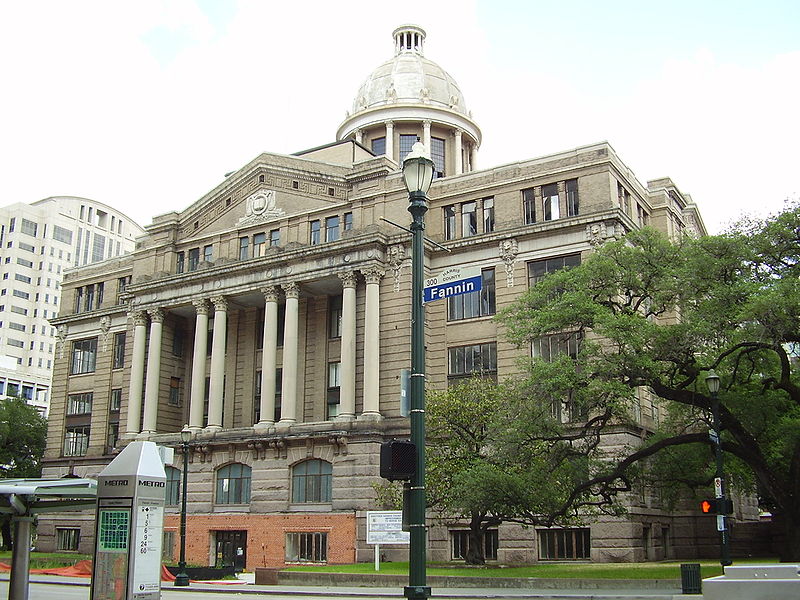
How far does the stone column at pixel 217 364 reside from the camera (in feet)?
189

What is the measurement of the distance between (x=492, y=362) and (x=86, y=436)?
120 feet

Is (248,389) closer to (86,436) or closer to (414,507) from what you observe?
(86,436)

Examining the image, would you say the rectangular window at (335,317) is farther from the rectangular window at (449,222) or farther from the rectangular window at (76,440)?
the rectangular window at (76,440)

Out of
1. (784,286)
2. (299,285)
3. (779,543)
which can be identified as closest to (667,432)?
(784,286)

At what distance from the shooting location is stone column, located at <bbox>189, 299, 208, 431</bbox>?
59219 mm

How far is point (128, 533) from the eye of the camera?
15805mm

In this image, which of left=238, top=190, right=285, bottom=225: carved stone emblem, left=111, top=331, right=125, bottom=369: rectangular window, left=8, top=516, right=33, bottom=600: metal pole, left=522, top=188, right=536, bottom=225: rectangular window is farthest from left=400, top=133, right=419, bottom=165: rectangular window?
left=8, top=516, right=33, bottom=600: metal pole

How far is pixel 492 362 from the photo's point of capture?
169 ft

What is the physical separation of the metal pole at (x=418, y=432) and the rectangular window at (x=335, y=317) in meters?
40.9

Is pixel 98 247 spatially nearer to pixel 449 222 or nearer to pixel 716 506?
pixel 449 222

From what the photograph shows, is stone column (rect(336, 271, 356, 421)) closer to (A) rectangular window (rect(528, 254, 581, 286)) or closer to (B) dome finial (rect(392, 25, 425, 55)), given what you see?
(A) rectangular window (rect(528, 254, 581, 286))

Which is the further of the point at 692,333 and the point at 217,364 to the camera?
the point at 217,364

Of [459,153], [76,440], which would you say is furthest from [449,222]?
[76,440]

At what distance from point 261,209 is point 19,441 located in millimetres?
33775
